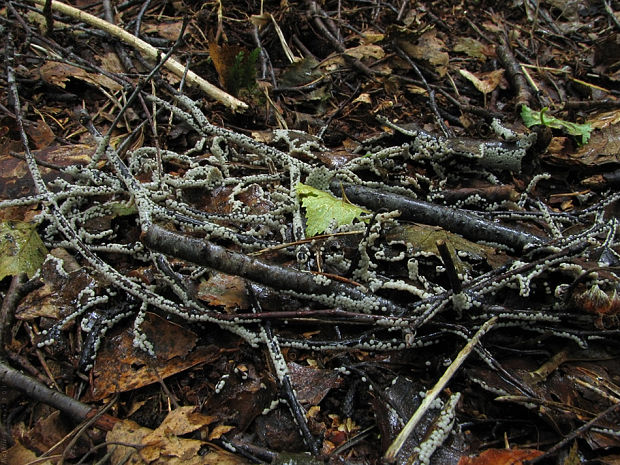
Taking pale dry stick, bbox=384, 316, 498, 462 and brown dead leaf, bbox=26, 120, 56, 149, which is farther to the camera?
brown dead leaf, bbox=26, 120, 56, 149

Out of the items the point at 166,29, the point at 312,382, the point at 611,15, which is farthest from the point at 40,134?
the point at 611,15

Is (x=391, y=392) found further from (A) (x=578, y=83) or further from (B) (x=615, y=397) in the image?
(A) (x=578, y=83)

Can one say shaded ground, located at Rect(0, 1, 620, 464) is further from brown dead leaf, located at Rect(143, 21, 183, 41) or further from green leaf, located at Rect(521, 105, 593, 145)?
brown dead leaf, located at Rect(143, 21, 183, 41)

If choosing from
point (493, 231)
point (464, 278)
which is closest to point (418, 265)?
point (464, 278)

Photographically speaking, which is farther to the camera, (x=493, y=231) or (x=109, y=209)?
(x=109, y=209)

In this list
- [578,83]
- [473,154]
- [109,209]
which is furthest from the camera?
[578,83]

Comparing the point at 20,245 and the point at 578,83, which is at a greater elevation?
the point at 578,83

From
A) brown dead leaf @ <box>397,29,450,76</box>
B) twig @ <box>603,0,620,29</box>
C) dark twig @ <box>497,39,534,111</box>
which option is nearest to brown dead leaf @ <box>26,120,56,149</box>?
brown dead leaf @ <box>397,29,450,76</box>
